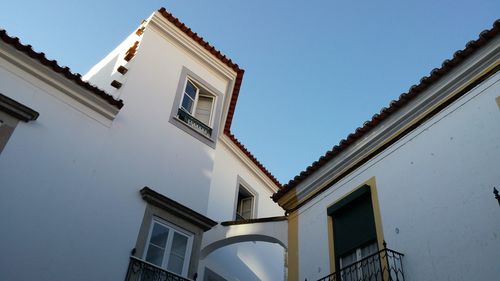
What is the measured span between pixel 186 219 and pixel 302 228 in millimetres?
2063

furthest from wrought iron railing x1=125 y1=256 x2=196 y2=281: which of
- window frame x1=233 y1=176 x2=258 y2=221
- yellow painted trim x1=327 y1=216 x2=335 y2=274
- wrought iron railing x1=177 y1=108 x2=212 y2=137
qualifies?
window frame x1=233 y1=176 x2=258 y2=221

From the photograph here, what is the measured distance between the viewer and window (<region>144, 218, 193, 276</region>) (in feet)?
25.4

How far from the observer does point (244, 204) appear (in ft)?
42.1

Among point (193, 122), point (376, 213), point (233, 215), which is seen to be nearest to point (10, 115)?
point (193, 122)

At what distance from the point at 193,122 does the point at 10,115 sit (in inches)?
150

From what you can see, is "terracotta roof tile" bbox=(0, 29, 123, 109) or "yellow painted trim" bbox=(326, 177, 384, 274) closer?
"yellow painted trim" bbox=(326, 177, 384, 274)

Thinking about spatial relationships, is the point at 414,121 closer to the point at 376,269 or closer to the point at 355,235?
the point at 355,235

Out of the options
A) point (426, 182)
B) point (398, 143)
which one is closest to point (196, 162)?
point (398, 143)

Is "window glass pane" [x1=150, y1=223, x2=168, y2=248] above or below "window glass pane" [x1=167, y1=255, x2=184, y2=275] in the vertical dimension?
above

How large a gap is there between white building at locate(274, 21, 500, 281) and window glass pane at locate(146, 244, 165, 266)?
2.21 meters

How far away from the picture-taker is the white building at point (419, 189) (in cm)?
563

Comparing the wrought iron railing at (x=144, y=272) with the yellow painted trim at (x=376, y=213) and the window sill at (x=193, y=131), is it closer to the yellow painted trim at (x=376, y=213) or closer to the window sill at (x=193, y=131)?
the window sill at (x=193, y=131)

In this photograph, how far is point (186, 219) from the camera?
837 cm

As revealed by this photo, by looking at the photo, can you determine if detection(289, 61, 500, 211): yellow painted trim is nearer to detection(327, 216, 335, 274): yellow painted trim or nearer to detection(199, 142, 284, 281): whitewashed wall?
detection(327, 216, 335, 274): yellow painted trim
